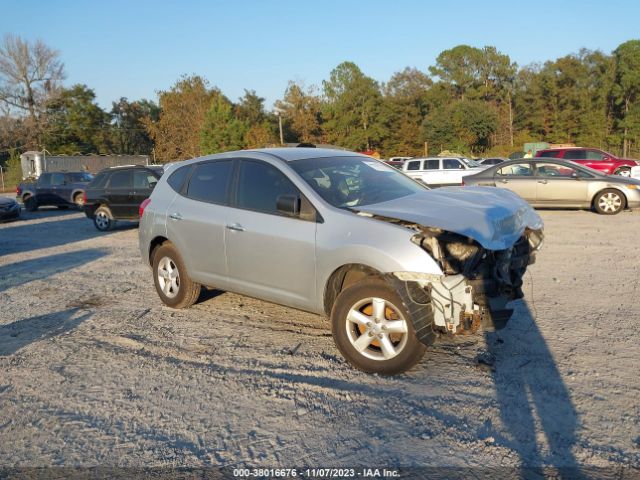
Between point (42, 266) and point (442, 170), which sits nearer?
point (42, 266)

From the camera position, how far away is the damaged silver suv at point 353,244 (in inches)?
157

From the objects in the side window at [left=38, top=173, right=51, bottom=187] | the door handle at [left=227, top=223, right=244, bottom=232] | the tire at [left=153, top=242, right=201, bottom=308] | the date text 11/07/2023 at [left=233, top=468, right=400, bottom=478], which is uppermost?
the side window at [left=38, top=173, right=51, bottom=187]

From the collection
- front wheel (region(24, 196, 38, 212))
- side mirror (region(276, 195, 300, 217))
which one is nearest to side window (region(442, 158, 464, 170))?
front wheel (region(24, 196, 38, 212))

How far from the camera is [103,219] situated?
14.3 meters

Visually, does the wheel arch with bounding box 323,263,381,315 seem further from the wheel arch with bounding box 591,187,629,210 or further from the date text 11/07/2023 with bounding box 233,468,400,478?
the wheel arch with bounding box 591,187,629,210

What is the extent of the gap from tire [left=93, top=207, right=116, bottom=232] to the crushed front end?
1197cm

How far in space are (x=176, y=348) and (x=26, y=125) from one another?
202 feet

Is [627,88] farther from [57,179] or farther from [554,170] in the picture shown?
[57,179]

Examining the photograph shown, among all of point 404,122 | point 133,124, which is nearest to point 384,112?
point 404,122

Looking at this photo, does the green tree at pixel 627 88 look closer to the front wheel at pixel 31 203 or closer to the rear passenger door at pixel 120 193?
the front wheel at pixel 31 203

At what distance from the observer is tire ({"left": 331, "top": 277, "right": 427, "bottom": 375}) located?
404cm

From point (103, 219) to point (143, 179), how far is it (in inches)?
63.5

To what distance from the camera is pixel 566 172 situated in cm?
1407

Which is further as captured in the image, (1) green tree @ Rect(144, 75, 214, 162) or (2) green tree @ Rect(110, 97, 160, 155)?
(2) green tree @ Rect(110, 97, 160, 155)
